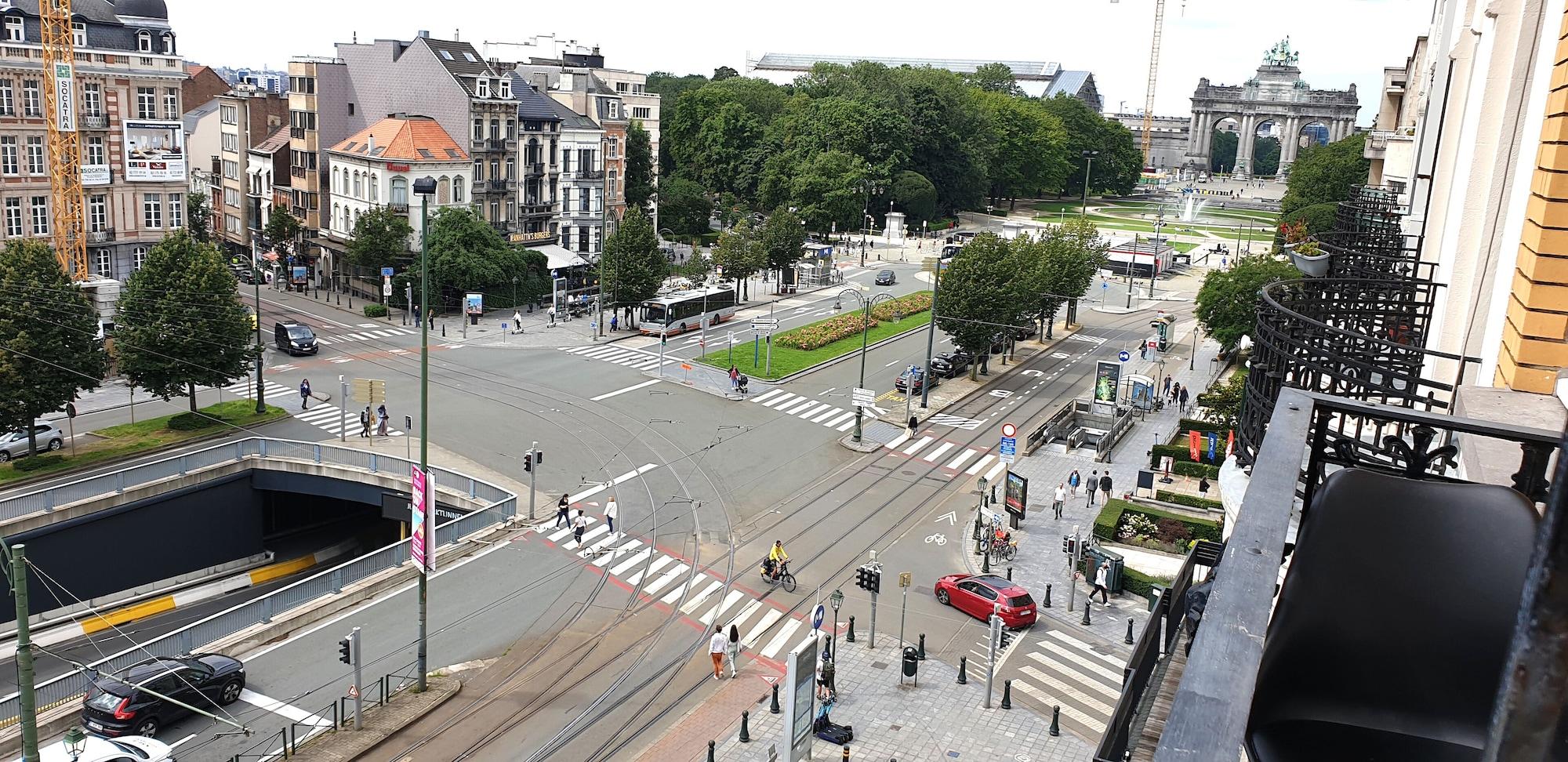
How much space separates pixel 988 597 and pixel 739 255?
4578 cm

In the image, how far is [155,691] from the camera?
82.3ft

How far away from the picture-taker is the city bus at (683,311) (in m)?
66.0

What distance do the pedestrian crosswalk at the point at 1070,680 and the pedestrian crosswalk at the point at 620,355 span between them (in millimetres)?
31135

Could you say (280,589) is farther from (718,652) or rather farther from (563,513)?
(718,652)

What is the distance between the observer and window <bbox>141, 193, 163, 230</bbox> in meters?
59.3

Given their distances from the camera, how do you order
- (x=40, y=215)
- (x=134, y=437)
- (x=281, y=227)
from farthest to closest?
(x=281, y=227) < (x=40, y=215) < (x=134, y=437)

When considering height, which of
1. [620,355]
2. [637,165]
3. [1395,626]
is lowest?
[620,355]

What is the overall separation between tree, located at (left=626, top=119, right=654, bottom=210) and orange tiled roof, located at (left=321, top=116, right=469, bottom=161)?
985 inches

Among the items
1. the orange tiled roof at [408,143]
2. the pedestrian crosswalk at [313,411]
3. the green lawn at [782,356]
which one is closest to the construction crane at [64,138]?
the pedestrian crosswalk at [313,411]

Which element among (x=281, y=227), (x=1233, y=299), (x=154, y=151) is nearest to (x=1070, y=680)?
(x=1233, y=299)

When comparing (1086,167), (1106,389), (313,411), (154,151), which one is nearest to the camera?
(313,411)

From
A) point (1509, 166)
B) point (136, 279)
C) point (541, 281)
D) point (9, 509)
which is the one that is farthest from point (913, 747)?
point (541, 281)

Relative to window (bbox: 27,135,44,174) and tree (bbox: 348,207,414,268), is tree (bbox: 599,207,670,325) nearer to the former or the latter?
tree (bbox: 348,207,414,268)

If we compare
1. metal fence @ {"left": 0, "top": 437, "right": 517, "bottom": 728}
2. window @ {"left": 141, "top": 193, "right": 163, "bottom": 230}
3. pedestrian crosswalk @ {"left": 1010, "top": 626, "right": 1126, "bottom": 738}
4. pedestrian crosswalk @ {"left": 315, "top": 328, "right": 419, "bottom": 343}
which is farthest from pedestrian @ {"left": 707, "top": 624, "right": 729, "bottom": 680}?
window @ {"left": 141, "top": 193, "right": 163, "bottom": 230}
